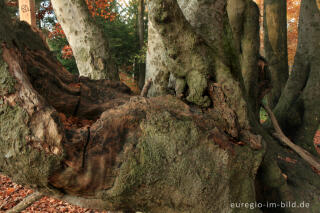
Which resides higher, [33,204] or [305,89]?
[305,89]

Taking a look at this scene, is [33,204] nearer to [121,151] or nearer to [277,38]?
[121,151]

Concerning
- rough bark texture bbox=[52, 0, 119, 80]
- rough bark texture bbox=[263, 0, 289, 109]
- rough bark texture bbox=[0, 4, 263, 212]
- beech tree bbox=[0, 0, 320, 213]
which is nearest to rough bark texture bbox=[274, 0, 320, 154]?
rough bark texture bbox=[263, 0, 289, 109]

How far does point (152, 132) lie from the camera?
1682mm

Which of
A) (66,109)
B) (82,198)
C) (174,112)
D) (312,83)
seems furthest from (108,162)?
(312,83)

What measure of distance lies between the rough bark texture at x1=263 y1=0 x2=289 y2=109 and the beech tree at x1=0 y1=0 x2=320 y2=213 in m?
3.37

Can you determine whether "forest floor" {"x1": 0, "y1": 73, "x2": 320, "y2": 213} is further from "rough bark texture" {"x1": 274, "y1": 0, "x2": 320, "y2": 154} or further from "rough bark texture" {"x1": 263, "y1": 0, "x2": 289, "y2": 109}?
"rough bark texture" {"x1": 263, "y1": 0, "x2": 289, "y2": 109}

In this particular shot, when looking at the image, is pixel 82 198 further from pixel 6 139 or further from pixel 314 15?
pixel 314 15

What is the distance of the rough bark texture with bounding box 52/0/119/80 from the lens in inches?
130

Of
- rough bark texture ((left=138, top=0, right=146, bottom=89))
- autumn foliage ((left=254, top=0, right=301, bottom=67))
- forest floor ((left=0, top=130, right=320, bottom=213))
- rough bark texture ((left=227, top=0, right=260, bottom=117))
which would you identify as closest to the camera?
rough bark texture ((left=227, top=0, right=260, bottom=117))

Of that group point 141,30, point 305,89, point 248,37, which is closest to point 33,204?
point 248,37

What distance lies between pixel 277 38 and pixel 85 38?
4394mm

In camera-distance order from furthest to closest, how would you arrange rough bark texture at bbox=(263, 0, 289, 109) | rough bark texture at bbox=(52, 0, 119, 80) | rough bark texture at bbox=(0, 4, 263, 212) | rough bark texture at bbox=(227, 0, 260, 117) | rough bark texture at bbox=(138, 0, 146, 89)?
rough bark texture at bbox=(138, 0, 146, 89), rough bark texture at bbox=(263, 0, 289, 109), rough bark texture at bbox=(227, 0, 260, 117), rough bark texture at bbox=(52, 0, 119, 80), rough bark texture at bbox=(0, 4, 263, 212)

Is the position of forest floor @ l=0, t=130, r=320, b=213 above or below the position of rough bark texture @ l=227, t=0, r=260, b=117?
below

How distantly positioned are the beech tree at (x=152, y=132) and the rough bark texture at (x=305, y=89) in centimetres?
177
